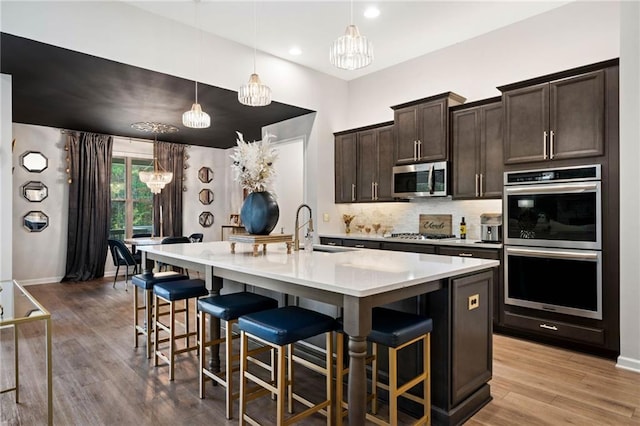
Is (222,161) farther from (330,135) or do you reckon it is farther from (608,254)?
(608,254)

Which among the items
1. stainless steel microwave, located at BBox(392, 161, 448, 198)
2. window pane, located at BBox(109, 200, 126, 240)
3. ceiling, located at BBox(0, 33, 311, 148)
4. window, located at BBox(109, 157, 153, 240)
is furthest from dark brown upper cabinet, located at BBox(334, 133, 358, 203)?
window pane, located at BBox(109, 200, 126, 240)

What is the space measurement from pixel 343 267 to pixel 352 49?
148 centimetres

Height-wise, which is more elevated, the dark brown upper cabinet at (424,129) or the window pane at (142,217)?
the dark brown upper cabinet at (424,129)

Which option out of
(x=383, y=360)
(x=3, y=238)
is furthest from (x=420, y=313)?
(x=3, y=238)

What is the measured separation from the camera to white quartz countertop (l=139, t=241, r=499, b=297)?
1.76 m

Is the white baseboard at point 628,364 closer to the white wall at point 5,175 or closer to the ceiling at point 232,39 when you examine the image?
the ceiling at point 232,39

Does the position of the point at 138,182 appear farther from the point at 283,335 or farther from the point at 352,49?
the point at 283,335

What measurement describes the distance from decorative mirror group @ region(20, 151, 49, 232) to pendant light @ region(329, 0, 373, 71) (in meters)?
6.29

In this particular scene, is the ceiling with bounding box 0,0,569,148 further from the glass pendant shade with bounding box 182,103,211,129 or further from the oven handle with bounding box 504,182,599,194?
the oven handle with bounding box 504,182,599,194

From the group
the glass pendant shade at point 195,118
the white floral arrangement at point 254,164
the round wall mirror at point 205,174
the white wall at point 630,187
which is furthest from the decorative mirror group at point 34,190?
the white wall at point 630,187

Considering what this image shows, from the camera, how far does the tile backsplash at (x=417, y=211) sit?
4.57 meters

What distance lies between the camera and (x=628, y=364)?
296 cm

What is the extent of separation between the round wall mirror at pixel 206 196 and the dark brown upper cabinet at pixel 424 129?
5219 mm

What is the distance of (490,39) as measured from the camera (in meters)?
4.52
